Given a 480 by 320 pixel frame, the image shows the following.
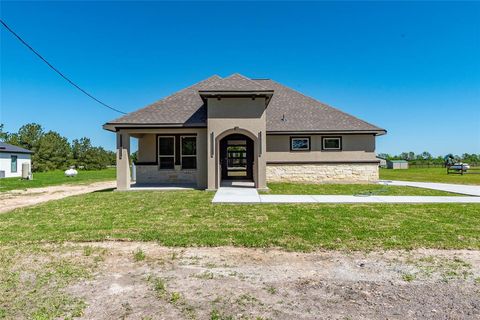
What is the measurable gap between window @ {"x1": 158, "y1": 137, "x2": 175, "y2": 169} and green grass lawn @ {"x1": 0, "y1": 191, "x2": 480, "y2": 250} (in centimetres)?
642

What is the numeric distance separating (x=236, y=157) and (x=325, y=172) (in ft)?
20.2

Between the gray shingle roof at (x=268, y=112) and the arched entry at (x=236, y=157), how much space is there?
196 centimetres

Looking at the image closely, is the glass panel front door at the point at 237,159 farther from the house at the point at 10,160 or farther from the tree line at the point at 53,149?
the tree line at the point at 53,149

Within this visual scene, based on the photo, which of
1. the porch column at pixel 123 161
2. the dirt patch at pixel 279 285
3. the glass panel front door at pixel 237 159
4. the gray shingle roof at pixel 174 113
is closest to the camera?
the dirt patch at pixel 279 285

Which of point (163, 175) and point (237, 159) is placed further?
point (237, 159)

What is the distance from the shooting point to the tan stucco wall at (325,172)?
16156mm

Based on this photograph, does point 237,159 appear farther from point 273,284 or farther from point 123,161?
point 273,284

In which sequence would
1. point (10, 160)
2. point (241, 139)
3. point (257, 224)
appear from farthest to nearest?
point (10, 160) < point (241, 139) < point (257, 224)

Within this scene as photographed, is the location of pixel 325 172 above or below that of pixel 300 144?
below

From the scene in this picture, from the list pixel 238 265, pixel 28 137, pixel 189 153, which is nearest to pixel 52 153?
pixel 28 137

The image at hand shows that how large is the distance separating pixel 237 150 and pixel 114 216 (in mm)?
12608

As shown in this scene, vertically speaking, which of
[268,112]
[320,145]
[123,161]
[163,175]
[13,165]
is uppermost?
[268,112]

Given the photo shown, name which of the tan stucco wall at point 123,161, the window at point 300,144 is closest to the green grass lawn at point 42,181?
the tan stucco wall at point 123,161

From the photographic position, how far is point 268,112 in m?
17.4
